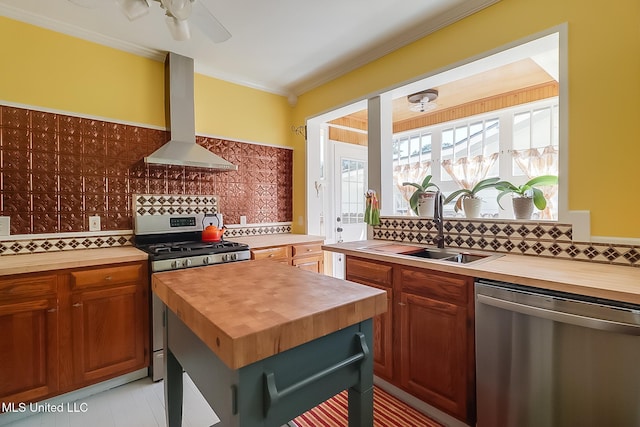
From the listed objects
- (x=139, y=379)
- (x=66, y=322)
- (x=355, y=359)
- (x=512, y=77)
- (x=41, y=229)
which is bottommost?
(x=139, y=379)

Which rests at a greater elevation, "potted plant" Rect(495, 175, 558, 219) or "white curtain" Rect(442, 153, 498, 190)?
"white curtain" Rect(442, 153, 498, 190)

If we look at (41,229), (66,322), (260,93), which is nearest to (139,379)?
(66,322)

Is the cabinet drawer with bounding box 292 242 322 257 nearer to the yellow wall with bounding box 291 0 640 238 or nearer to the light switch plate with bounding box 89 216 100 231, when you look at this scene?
the light switch plate with bounding box 89 216 100 231

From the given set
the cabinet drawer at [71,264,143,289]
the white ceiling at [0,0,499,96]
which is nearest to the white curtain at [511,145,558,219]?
the white ceiling at [0,0,499,96]

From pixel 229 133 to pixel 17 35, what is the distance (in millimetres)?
1693

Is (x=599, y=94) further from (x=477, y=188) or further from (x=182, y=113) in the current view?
(x=182, y=113)

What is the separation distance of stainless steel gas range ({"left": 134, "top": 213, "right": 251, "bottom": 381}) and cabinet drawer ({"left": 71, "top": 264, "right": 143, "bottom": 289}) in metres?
0.12

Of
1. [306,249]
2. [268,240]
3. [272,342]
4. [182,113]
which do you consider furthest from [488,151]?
[272,342]

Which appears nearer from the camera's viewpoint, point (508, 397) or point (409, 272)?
point (508, 397)

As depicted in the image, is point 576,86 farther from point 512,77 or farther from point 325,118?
point 325,118

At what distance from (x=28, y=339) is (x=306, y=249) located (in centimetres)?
216

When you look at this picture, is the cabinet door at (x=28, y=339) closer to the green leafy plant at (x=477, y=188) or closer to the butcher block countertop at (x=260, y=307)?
the butcher block countertop at (x=260, y=307)

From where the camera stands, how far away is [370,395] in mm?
1011

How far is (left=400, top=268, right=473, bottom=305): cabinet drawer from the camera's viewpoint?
156cm
